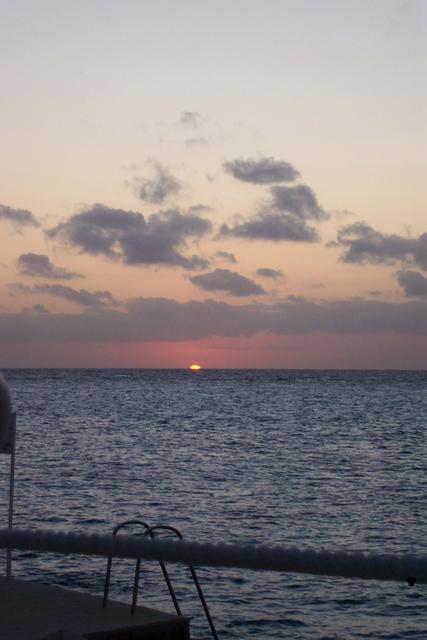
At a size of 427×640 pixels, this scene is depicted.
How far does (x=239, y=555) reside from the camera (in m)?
1.96

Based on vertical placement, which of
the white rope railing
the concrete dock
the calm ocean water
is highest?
the white rope railing

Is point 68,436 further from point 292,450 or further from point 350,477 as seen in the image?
point 350,477

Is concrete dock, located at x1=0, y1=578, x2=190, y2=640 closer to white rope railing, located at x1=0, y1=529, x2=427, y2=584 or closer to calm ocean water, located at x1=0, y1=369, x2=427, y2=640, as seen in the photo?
white rope railing, located at x1=0, y1=529, x2=427, y2=584

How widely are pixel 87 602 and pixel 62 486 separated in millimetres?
35651

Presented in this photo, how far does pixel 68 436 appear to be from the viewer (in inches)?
2933

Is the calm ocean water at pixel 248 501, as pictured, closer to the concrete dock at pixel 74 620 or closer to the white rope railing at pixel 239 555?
the concrete dock at pixel 74 620

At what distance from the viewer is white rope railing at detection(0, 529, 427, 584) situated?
1863 millimetres

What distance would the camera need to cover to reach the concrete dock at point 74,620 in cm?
624

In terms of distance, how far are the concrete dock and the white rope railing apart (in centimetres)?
420

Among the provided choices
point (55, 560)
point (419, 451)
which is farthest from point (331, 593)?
point (419, 451)

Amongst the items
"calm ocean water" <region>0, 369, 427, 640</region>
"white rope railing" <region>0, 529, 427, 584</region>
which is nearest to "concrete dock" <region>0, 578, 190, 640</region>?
"white rope railing" <region>0, 529, 427, 584</region>

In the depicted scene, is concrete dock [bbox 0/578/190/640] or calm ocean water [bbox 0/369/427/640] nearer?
concrete dock [bbox 0/578/190/640]

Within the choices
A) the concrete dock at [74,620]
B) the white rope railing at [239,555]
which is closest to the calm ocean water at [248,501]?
the concrete dock at [74,620]

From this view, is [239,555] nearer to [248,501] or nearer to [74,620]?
[74,620]
